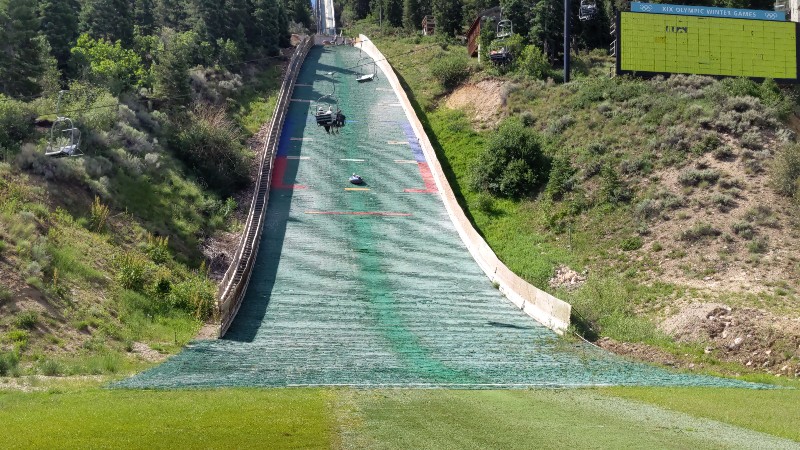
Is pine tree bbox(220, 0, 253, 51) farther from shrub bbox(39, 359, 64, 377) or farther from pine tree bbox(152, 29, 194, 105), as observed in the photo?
shrub bbox(39, 359, 64, 377)

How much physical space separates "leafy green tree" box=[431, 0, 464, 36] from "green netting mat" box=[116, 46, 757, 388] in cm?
3680

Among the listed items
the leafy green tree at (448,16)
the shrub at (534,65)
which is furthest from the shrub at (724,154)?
the leafy green tree at (448,16)

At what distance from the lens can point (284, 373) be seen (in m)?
24.5

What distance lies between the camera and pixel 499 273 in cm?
3656

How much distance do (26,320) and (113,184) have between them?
14436 millimetres

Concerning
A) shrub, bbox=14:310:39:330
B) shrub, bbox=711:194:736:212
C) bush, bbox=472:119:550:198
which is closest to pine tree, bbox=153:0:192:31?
bush, bbox=472:119:550:198

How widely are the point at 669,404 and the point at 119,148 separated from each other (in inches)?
1242

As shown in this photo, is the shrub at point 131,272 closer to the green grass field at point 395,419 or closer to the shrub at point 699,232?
the green grass field at point 395,419

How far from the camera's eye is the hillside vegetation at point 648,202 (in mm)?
29438

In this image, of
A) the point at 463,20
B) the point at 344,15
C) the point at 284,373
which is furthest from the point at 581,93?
the point at 344,15

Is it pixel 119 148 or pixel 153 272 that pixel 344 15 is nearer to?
pixel 119 148

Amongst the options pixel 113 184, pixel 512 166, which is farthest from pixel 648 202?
pixel 113 184

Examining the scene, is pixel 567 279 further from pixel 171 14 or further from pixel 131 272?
pixel 171 14

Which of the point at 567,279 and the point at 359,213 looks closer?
the point at 567,279
